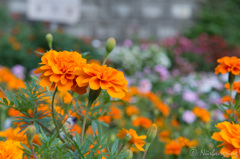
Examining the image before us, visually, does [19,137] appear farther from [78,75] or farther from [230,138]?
[230,138]

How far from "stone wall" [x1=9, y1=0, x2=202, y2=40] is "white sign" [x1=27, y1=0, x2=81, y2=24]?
611 mm

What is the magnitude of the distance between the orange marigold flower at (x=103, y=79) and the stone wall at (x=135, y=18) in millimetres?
5776

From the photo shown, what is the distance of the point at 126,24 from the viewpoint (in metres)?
6.54

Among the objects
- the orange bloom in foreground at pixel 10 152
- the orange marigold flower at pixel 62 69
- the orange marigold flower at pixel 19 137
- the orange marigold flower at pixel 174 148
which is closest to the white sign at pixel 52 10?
the orange marigold flower at pixel 174 148

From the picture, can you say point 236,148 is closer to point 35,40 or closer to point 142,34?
point 35,40

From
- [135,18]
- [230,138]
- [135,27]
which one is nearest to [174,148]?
[230,138]

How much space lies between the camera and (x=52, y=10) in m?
5.48

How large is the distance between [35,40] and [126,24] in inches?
94.4

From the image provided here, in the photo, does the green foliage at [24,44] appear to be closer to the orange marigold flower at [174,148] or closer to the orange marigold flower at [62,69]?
the orange marigold flower at [174,148]

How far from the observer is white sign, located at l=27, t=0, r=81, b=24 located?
5441mm

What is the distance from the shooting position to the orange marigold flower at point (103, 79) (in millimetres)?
614

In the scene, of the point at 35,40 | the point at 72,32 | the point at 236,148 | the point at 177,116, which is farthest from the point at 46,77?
the point at 72,32

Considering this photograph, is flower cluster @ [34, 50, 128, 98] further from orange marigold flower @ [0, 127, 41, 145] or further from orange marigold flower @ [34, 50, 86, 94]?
orange marigold flower @ [0, 127, 41, 145]


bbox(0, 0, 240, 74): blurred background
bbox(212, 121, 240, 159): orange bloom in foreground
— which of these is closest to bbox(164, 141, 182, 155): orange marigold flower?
bbox(212, 121, 240, 159): orange bloom in foreground
